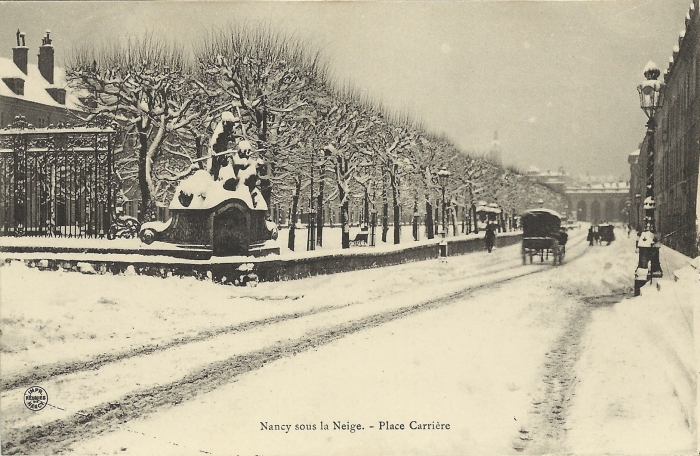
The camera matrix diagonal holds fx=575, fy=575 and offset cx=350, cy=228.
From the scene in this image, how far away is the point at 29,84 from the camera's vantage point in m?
10.4

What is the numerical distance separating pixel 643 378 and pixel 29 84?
1101 centimetres

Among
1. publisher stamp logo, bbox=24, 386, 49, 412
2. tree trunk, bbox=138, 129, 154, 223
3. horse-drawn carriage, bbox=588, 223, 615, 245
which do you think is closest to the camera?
publisher stamp logo, bbox=24, 386, 49, 412

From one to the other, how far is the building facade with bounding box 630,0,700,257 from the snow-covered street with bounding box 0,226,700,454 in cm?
64

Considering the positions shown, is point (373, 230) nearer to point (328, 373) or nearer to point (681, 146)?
point (681, 146)

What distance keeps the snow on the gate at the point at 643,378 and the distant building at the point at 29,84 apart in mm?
9507

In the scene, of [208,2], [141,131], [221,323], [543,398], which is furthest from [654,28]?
[141,131]

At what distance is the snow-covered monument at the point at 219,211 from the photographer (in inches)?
454

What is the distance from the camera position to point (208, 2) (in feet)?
31.4

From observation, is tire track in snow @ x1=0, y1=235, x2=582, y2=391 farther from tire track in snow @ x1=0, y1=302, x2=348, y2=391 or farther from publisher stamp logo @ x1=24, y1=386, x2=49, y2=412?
publisher stamp logo @ x1=24, y1=386, x2=49, y2=412

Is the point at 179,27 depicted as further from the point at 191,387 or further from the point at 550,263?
the point at 550,263

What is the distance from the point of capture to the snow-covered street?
6.29m

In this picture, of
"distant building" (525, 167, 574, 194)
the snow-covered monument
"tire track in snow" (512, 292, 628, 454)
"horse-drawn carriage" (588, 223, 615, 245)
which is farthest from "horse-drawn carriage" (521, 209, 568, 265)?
"tire track in snow" (512, 292, 628, 454)

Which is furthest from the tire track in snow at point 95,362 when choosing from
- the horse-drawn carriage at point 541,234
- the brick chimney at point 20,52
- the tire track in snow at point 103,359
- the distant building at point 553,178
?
the horse-drawn carriage at point 541,234

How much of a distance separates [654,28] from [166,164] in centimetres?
1482
